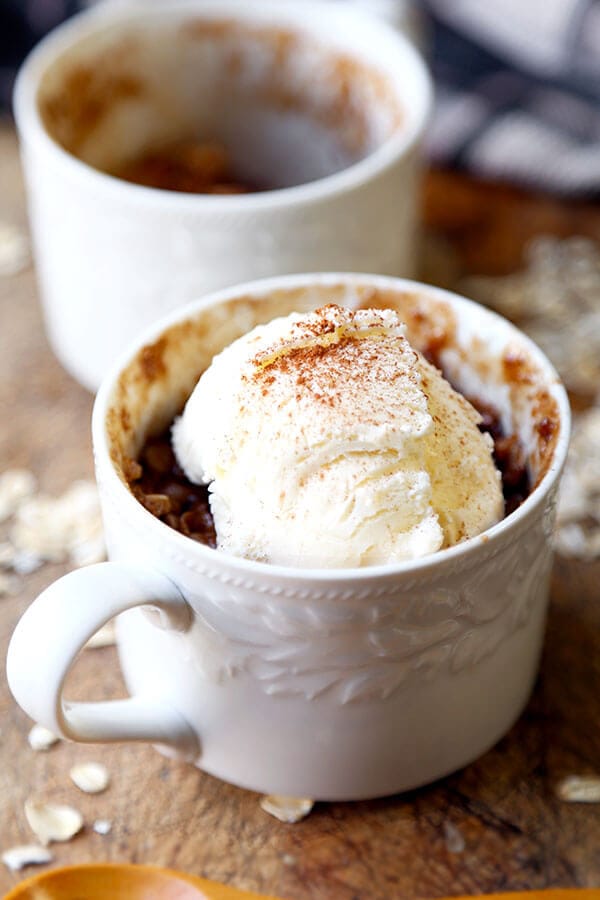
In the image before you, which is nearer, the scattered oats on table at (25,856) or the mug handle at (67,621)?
the mug handle at (67,621)

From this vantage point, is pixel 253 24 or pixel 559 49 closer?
pixel 253 24

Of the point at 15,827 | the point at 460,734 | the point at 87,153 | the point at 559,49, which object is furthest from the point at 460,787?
the point at 559,49

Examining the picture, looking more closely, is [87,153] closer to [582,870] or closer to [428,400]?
[428,400]

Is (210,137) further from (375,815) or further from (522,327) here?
(375,815)

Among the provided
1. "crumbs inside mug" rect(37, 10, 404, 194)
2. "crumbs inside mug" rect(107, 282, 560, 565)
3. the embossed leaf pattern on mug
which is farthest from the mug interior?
"crumbs inside mug" rect(37, 10, 404, 194)

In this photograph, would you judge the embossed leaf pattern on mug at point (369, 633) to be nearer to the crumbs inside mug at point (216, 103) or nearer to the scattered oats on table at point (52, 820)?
the scattered oats on table at point (52, 820)

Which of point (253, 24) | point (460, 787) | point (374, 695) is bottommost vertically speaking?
point (460, 787)

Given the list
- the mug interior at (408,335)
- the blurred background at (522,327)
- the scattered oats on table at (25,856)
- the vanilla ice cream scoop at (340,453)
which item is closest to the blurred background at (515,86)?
the blurred background at (522,327)

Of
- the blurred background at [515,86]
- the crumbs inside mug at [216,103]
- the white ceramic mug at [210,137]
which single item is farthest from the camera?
the blurred background at [515,86]

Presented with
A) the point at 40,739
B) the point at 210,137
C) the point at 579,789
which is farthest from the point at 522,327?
the point at 40,739
